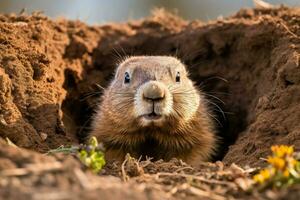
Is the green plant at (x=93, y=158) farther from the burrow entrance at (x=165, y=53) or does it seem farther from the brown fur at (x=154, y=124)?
the brown fur at (x=154, y=124)

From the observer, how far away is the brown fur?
7891 millimetres

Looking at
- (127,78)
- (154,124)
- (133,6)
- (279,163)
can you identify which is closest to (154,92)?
(154,124)

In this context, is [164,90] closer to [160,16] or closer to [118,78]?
[118,78]

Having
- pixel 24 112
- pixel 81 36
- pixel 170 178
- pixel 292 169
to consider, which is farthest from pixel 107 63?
pixel 292 169

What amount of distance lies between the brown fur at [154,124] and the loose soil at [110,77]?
2.00 ft

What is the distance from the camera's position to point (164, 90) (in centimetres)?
728

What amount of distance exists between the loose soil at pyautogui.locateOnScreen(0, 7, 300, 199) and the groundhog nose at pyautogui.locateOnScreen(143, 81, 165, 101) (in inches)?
35.7

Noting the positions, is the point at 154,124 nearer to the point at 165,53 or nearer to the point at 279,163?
the point at 279,163

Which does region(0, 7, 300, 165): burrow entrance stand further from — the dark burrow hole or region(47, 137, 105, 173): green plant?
region(47, 137, 105, 173): green plant

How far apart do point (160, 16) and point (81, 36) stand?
1604 mm

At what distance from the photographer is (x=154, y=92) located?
23.4 ft

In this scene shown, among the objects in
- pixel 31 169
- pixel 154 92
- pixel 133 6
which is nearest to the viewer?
pixel 31 169

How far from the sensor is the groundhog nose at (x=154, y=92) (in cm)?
713

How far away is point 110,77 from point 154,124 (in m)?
3.21
